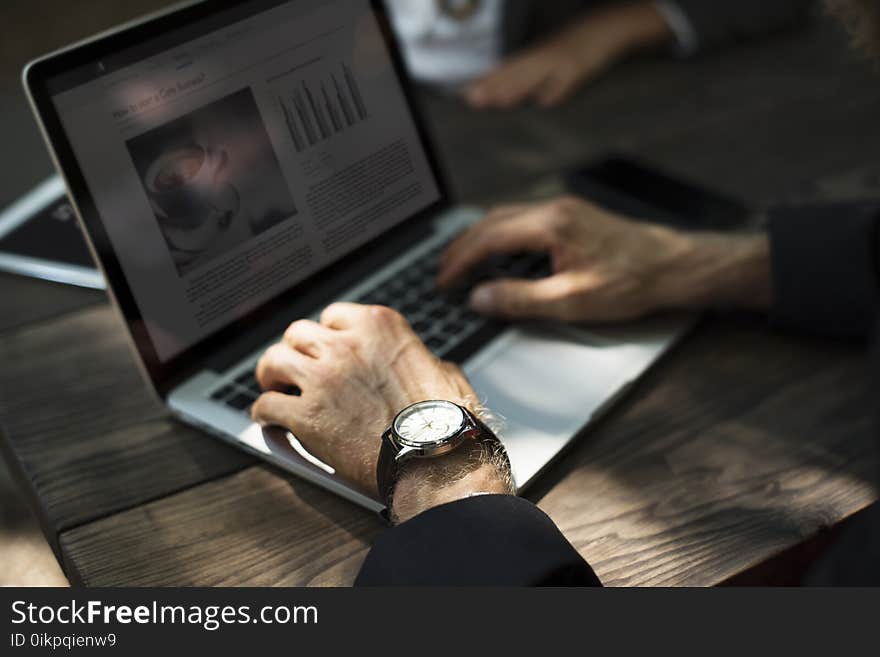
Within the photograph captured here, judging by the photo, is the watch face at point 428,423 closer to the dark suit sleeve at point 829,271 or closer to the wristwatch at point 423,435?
the wristwatch at point 423,435

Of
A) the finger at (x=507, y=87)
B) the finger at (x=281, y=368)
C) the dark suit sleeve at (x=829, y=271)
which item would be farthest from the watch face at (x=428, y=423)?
the finger at (x=507, y=87)

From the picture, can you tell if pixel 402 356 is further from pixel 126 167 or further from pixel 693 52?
pixel 693 52

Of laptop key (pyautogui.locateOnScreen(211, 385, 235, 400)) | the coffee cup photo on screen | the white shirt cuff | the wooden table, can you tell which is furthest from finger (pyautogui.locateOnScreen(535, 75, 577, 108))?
laptop key (pyautogui.locateOnScreen(211, 385, 235, 400))

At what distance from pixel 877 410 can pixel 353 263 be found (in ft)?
1.85

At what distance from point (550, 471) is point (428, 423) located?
0.14m

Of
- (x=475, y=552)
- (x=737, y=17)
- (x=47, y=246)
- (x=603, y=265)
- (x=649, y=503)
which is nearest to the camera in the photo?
(x=475, y=552)

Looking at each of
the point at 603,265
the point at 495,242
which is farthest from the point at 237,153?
the point at 603,265

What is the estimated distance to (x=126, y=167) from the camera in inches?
32.4

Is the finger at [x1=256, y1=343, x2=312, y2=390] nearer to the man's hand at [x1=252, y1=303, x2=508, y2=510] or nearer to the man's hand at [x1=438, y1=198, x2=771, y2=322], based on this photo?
the man's hand at [x1=252, y1=303, x2=508, y2=510]

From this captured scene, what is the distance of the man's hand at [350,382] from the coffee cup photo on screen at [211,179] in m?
0.11

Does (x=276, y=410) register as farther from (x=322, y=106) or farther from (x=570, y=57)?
(x=570, y=57)

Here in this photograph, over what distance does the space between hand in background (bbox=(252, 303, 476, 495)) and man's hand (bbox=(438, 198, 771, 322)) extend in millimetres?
148

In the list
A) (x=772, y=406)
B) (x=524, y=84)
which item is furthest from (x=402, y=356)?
(x=524, y=84)

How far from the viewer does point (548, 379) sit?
929mm
